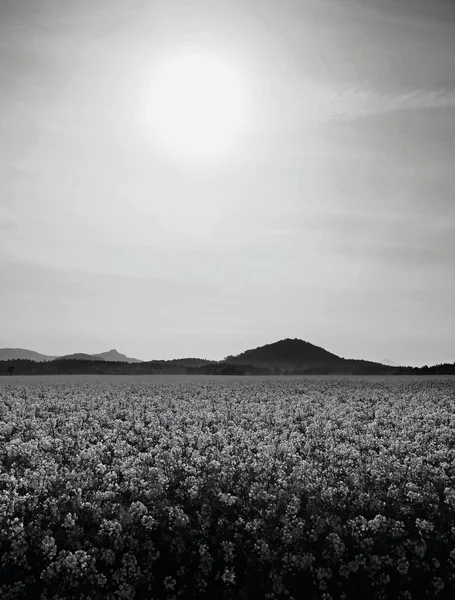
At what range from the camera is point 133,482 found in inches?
457

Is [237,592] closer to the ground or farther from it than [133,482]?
closer to the ground

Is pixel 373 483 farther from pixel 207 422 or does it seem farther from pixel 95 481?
pixel 207 422

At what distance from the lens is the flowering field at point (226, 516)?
29.2ft

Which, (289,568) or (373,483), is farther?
(373,483)

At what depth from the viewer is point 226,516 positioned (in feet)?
35.0

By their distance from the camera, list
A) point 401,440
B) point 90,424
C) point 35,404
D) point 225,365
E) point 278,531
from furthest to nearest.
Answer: point 225,365 < point 35,404 < point 90,424 < point 401,440 < point 278,531

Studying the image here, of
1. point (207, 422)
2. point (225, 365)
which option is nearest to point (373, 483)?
point (207, 422)

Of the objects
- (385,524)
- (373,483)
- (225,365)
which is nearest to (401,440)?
(373,483)

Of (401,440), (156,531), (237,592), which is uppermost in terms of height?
(401,440)

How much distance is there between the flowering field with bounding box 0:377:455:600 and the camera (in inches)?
350

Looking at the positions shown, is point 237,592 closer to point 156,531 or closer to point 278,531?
point 278,531

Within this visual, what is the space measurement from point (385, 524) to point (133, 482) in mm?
5595

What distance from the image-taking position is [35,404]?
22969 millimetres

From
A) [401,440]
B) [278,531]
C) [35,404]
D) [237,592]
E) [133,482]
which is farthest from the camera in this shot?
[35,404]
